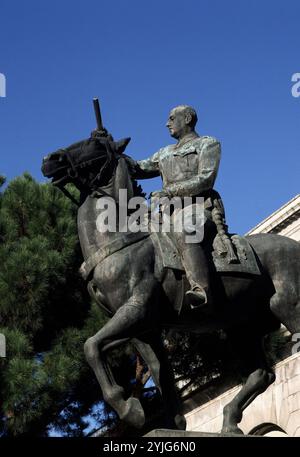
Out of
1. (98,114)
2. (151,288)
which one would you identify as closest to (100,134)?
(98,114)

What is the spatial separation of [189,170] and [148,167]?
0.48 meters

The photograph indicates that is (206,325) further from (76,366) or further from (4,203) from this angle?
(4,203)

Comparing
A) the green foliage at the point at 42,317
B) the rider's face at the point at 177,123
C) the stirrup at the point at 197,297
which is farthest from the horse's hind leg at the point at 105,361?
the green foliage at the point at 42,317

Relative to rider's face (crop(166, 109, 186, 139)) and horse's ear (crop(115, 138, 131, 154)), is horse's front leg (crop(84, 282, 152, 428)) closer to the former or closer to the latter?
horse's ear (crop(115, 138, 131, 154))

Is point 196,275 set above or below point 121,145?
below

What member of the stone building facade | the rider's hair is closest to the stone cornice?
the stone building facade

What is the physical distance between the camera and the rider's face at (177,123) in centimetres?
823

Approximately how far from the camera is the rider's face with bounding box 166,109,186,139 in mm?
8234

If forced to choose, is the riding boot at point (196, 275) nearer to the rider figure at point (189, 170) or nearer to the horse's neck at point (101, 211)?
the rider figure at point (189, 170)

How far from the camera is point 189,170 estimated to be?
7.95 metres

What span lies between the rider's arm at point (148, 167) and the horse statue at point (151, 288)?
25 centimetres

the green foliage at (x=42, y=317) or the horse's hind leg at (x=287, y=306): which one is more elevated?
the green foliage at (x=42, y=317)

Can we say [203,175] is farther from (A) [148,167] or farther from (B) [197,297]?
(B) [197,297]

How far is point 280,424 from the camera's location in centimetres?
1992
